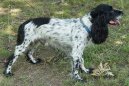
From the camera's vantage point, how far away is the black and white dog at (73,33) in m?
6.28

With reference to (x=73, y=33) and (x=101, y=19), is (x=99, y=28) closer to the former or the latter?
(x=101, y=19)

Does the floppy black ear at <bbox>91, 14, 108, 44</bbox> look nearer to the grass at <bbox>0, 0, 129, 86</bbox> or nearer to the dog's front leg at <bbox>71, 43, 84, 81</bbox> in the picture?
the dog's front leg at <bbox>71, 43, 84, 81</bbox>

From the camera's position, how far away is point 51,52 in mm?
7512

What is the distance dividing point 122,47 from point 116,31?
0.91m

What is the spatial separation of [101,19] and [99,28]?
15cm

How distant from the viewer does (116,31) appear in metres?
8.41

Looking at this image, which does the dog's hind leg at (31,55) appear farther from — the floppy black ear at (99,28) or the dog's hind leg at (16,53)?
the floppy black ear at (99,28)

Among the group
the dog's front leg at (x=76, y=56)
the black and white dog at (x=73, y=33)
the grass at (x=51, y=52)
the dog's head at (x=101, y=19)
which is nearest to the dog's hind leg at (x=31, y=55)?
the grass at (x=51, y=52)

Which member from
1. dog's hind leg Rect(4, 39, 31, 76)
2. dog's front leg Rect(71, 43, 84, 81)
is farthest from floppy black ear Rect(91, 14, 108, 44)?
dog's hind leg Rect(4, 39, 31, 76)

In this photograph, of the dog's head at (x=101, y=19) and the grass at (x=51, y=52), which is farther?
the grass at (x=51, y=52)

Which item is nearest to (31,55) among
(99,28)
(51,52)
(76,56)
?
(51,52)

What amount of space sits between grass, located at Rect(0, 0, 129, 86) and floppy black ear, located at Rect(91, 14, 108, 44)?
2.21 feet

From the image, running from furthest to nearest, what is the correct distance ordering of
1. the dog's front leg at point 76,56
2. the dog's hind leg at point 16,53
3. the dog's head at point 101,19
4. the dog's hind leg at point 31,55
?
the dog's hind leg at point 31,55 → the dog's hind leg at point 16,53 → the dog's front leg at point 76,56 → the dog's head at point 101,19

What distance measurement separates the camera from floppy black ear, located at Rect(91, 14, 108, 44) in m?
6.23
